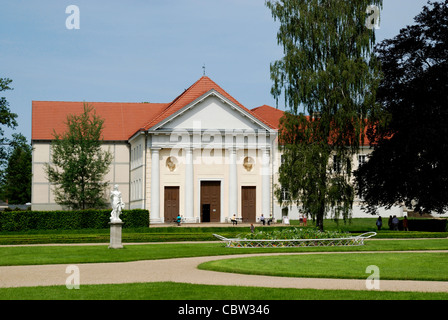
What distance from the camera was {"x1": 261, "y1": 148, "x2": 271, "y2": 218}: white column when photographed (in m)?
56.7

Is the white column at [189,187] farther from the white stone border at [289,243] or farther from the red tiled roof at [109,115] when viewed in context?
the white stone border at [289,243]

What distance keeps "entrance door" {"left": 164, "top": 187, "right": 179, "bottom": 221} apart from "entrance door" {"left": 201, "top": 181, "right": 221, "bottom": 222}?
243cm

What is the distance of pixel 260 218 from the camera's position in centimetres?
5491

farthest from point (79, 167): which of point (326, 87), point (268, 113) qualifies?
point (268, 113)

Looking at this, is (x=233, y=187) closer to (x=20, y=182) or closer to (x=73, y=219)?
(x=73, y=219)

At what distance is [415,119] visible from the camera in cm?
4112

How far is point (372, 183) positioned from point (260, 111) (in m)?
34.7

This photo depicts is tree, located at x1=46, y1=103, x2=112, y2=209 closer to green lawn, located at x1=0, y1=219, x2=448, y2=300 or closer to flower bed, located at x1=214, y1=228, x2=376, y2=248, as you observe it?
green lawn, located at x1=0, y1=219, x2=448, y2=300

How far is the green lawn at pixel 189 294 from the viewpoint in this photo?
12609 millimetres

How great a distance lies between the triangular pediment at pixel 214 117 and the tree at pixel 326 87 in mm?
17413

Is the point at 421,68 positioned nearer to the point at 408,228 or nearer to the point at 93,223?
the point at 408,228

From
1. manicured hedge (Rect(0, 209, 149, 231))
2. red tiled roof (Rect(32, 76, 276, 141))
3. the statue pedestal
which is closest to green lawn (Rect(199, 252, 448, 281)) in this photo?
the statue pedestal

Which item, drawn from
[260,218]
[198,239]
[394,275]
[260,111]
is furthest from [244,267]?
[260,111]

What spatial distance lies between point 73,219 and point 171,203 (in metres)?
10.2
